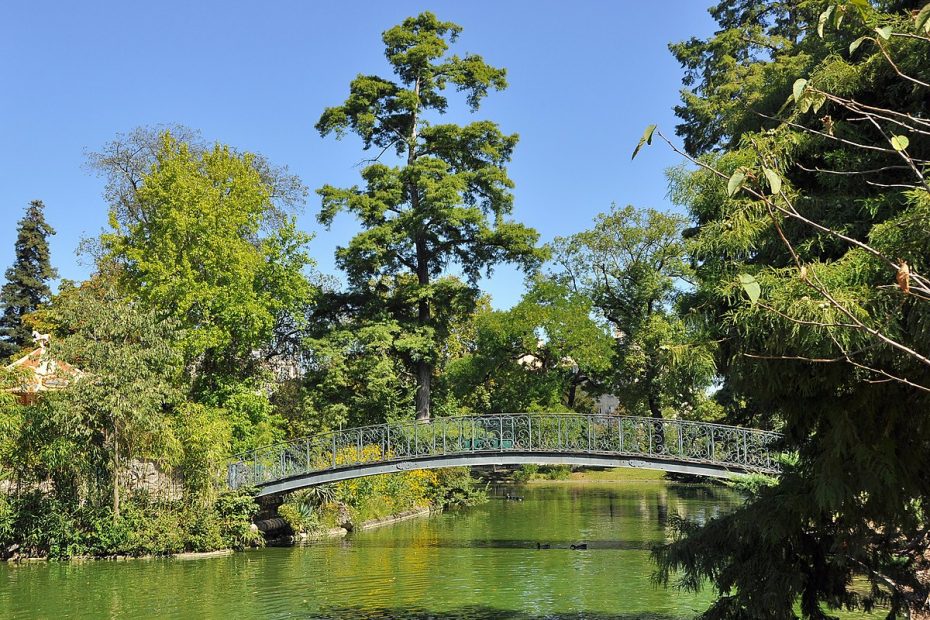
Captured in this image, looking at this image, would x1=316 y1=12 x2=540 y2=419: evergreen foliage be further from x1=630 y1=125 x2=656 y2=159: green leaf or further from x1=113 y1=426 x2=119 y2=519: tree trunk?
x1=630 y1=125 x2=656 y2=159: green leaf

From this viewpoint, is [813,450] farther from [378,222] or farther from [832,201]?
[378,222]

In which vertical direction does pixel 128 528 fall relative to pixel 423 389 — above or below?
below

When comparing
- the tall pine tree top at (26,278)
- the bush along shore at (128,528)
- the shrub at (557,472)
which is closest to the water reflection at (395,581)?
the bush along shore at (128,528)

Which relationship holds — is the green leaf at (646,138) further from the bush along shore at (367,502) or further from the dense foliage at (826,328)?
the bush along shore at (367,502)

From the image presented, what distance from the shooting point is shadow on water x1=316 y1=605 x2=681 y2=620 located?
38.1 ft

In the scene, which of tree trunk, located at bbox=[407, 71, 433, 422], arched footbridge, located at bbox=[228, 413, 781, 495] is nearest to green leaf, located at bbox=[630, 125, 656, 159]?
arched footbridge, located at bbox=[228, 413, 781, 495]

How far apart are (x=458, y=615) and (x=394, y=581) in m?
3.19

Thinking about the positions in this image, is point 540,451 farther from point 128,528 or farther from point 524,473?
point 524,473

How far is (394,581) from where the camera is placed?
1488 centimetres

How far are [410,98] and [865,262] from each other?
23692 mm

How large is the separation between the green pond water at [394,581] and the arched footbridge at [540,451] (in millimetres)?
1854

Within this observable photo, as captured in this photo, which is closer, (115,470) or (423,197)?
(115,470)

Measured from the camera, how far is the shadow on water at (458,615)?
1161 cm

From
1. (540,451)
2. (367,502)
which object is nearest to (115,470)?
(367,502)
